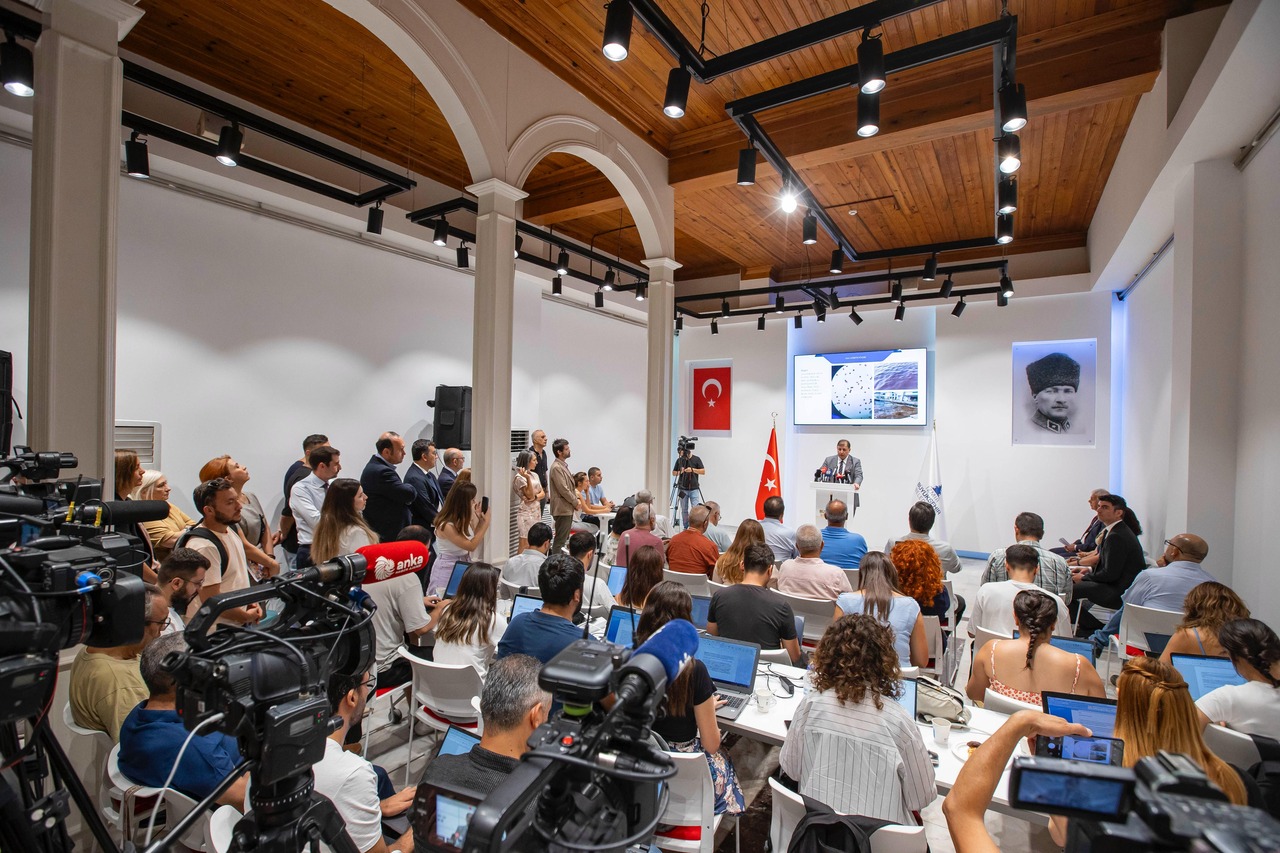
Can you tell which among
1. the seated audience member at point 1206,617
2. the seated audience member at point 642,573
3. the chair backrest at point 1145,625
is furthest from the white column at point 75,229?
the chair backrest at point 1145,625

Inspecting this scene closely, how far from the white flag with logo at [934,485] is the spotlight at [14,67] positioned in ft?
31.1

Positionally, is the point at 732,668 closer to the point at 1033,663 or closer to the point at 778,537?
the point at 1033,663

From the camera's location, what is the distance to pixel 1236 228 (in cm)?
390

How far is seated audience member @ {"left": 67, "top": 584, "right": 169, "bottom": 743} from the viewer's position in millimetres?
1989

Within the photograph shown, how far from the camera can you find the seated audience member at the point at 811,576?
3674mm

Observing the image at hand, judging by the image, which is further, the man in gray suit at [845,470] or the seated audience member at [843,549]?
the man in gray suit at [845,470]

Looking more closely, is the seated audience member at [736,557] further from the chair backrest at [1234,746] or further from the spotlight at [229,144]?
the spotlight at [229,144]

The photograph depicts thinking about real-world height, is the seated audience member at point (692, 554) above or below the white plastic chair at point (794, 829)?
above

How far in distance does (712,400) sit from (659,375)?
205 inches

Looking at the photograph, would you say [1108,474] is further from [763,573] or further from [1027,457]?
[763,573]

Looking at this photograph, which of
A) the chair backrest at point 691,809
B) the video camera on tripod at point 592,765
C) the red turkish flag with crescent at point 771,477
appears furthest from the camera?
the red turkish flag with crescent at point 771,477

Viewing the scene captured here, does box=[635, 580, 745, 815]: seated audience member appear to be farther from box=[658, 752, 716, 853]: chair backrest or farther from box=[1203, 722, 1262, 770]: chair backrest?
box=[1203, 722, 1262, 770]: chair backrest

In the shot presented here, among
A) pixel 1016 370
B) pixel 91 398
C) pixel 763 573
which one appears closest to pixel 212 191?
pixel 91 398

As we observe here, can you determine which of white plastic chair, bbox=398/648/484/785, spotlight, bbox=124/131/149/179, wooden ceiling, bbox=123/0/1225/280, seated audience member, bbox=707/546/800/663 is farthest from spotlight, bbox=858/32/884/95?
spotlight, bbox=124/131/149/179
